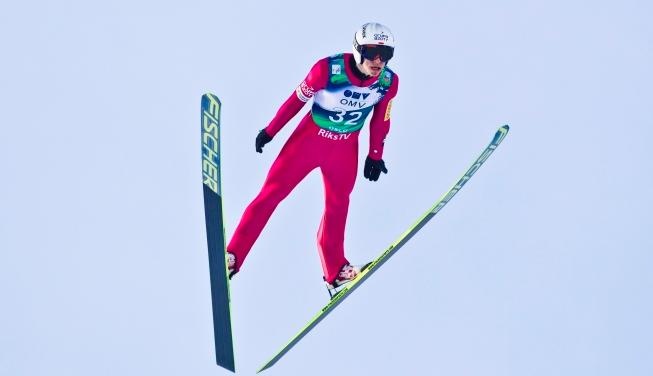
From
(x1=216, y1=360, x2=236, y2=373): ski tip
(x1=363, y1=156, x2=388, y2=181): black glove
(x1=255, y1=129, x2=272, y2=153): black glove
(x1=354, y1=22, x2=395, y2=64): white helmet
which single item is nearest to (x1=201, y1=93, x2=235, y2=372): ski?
(x1=216, y1=360, x2=236, y2=373): ski tip

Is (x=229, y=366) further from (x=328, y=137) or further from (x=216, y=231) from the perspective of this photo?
(x=328, y=137)

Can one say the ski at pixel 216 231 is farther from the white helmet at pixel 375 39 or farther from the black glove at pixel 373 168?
the black glove at pixel 373 168

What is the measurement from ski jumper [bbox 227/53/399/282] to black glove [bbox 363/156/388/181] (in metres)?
0.06

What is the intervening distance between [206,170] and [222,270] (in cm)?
112

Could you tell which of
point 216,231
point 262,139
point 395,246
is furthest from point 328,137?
point 216,231

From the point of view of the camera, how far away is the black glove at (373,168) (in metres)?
13.2

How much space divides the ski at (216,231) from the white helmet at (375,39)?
1.63 m

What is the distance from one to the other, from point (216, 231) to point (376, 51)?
86.8 inches

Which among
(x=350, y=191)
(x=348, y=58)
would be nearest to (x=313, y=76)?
(x=348, y=58)

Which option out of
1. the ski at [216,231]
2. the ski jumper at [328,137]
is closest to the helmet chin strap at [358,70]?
the ski jumper at [328,137]

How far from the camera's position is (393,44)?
40.9 feet

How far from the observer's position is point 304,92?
12711 mm

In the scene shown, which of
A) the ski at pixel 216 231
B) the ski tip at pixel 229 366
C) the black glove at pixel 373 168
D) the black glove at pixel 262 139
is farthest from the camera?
the black glove at pixel 373 168

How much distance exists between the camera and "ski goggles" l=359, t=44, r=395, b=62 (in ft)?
40.6
